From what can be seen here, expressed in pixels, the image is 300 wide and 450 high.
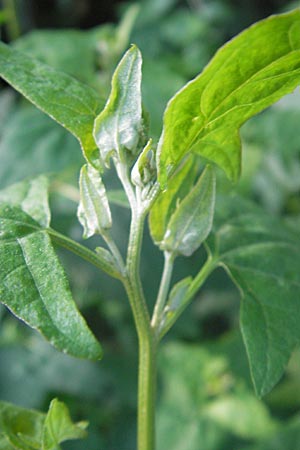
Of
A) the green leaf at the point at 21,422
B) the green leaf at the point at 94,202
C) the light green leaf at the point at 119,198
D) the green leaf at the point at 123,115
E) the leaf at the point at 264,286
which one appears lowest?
the leaf at the point at 264,286

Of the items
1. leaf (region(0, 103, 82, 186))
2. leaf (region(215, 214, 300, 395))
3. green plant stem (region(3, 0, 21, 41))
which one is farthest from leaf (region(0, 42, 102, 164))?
green plant stem (region(3, 0, 21, 41))

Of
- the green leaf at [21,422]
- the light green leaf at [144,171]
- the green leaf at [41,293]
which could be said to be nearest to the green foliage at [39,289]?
the green leaf at [41,293]

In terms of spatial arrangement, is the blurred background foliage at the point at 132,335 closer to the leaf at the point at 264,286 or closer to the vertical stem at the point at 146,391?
the leaf at the point at 264,286

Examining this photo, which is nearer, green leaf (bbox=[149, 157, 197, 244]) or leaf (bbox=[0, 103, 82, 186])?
green leaf (bbox=[149, 157, 197, 244])

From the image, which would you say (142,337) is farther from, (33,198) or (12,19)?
(12,19)

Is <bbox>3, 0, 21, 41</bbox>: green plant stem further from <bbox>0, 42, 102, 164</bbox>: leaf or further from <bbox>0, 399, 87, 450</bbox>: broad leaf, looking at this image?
<bbox>0, 399, 87, 450</bbox>: broad leaf

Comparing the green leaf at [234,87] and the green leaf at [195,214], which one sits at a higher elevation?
the green leaf at [234,87]

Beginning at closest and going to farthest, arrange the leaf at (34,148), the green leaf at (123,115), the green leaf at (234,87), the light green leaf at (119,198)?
the green leaf at (234,87)
the green leaf at (123,115)
the light green leaf at (119,198)
the leaf at (34,148)

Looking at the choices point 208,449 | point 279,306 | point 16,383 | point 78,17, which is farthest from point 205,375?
point 78,17
